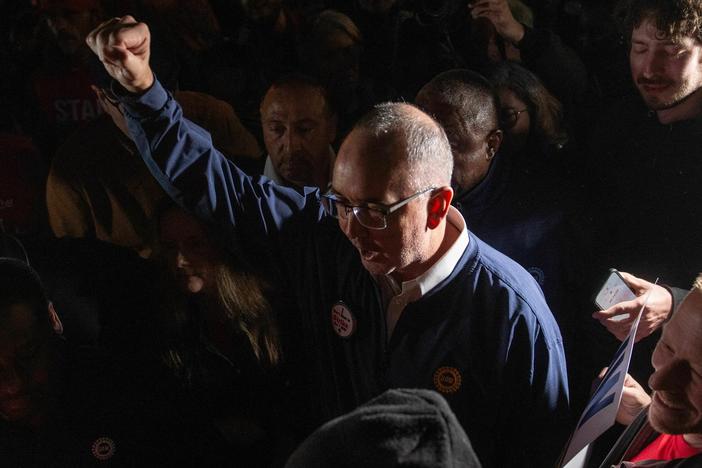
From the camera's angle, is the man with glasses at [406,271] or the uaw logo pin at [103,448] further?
the uaw logo pin at [103,448]

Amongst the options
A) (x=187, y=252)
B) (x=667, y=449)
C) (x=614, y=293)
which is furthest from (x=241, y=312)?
(x=667, y=449)

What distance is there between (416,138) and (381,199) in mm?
166

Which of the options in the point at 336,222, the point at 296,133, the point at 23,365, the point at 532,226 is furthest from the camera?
the point at 296,133

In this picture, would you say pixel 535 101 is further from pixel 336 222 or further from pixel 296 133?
pixel 336 222

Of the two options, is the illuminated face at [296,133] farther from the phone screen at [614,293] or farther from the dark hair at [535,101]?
the phone screen at [614,293]

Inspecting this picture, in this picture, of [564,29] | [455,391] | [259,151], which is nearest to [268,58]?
[259,151]

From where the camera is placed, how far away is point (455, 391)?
5.43 ft

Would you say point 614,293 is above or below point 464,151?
below

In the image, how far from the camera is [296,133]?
7.77 ft

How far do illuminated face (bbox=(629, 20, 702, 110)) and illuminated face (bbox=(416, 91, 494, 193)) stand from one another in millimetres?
560

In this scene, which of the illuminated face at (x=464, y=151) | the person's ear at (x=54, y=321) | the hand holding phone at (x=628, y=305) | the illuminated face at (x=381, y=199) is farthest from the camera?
the illuminated face at (x=464, y=151)

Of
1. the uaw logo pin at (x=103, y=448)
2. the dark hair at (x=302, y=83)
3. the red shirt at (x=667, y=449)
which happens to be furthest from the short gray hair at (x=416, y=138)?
the uaw logo pin at (x=103, y=448)

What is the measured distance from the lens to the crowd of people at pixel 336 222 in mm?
1622

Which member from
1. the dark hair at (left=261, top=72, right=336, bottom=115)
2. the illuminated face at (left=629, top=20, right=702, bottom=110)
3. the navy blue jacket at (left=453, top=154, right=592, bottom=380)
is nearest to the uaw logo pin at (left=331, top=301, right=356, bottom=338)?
the navy blue jacket at (left=453, top=154, right=592, bottom=380)
